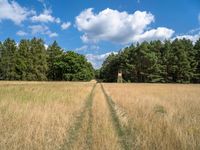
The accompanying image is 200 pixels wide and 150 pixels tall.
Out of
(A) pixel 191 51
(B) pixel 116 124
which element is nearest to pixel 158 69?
(A) pixel 191 51

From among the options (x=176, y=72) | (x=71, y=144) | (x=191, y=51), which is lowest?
(x=71, y=144)

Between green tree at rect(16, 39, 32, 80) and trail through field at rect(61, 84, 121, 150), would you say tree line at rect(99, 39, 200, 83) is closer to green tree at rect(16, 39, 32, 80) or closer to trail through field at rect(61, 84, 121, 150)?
green tree at rect(16, 39, 32, 80)

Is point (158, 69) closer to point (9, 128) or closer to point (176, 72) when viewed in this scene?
point (176, 72)

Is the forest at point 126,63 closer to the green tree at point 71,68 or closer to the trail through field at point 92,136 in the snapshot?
the green tree at point 71,68

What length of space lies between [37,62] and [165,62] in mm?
36565

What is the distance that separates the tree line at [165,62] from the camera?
69.9 meters

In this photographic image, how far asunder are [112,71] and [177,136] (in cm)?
9565

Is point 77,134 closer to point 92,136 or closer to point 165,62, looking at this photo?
point 92,136

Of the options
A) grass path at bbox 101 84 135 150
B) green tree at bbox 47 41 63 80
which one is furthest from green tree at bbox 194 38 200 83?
grass path at bbox 101 84 135 150

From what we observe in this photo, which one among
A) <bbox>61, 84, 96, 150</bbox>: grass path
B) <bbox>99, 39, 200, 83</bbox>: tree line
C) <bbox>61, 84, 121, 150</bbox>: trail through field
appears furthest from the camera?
<bbox>99, 39, 200, 83</bbox>: tree line

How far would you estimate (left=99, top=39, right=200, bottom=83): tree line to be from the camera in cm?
6988

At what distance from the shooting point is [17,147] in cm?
596

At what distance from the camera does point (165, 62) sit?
242 ft

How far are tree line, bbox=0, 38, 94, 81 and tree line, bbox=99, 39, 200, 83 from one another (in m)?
16.9
